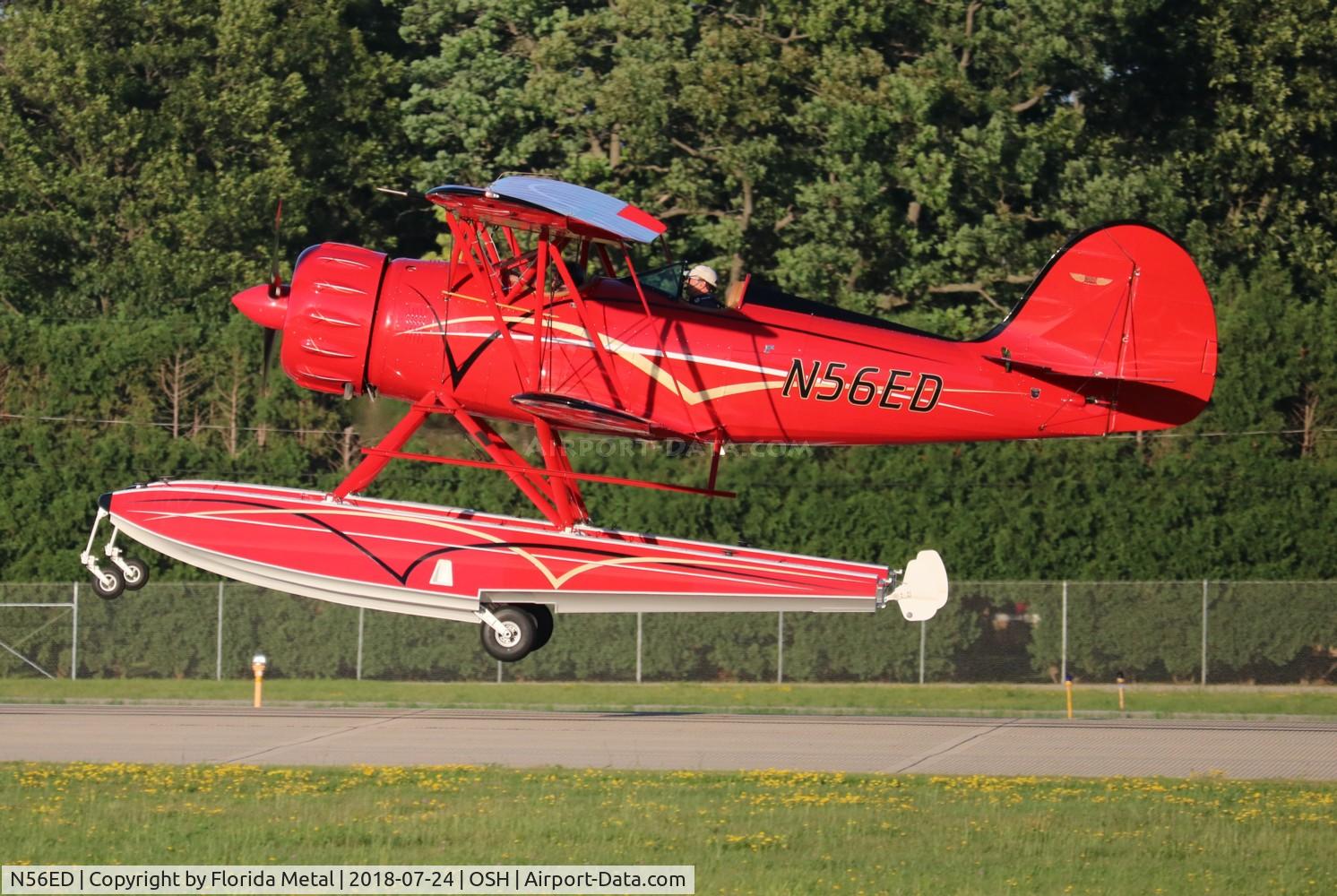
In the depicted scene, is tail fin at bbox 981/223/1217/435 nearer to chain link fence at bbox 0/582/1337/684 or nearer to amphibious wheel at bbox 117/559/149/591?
amphibious wheel at bbox 117/559/149/591

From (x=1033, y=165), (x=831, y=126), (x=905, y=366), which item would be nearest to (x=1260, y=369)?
(x=1033, y=165)

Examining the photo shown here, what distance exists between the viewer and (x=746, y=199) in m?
49.6

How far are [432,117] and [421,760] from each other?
90.8 ft

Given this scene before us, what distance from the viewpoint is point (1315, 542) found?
45906 millimetres

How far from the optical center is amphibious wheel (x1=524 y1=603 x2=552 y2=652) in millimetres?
20125

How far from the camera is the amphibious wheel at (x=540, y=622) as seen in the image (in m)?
20.1

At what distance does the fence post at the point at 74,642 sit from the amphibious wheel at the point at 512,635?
26319mm

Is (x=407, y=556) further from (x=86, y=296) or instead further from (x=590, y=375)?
(x=86, y=296)

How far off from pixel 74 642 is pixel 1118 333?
1225 inches

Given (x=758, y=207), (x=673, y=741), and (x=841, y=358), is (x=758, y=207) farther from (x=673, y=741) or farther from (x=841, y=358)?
(x=841, y=358)

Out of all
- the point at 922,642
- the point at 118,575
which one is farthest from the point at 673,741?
the point at 118,575

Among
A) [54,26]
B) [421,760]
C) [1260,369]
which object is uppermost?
[54,26]
